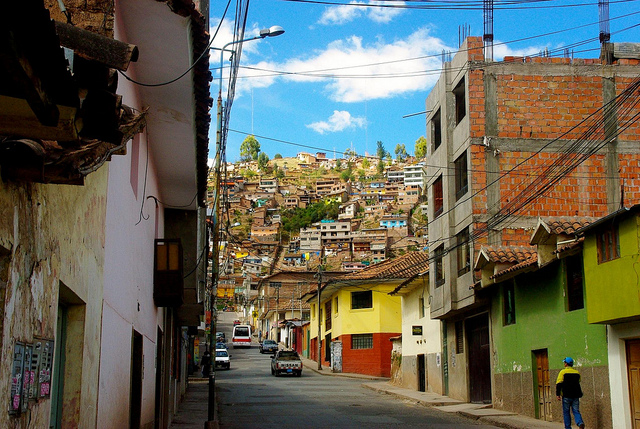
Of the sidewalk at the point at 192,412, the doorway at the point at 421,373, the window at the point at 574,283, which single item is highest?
the window at the point at 574,283

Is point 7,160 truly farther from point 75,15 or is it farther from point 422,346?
point 422,346

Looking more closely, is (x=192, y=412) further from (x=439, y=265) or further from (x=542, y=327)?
(x=542, y=327)

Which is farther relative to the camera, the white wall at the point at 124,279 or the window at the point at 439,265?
the window at the point at 439,265

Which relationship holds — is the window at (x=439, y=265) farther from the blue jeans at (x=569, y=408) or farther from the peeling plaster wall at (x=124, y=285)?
the peeling plaster wall at (x=124, y=285)

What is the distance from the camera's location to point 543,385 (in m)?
19.1

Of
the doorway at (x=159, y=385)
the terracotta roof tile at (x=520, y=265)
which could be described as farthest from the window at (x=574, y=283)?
the doorway at (x=159, y=385)

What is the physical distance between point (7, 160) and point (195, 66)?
4.53 meters

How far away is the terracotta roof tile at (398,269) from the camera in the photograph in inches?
1508

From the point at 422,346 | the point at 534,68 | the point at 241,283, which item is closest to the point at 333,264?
the point at 241,283

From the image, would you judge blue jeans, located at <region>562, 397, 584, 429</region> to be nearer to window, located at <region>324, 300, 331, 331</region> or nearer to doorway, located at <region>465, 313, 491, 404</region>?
doorway, located at <region>465, 313, 491, 404</region>

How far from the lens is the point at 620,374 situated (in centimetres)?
1485

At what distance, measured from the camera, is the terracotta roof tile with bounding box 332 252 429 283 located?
38.3m

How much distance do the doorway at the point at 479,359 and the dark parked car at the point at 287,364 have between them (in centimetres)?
1719

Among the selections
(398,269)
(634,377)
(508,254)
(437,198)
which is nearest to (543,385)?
(508,254)
